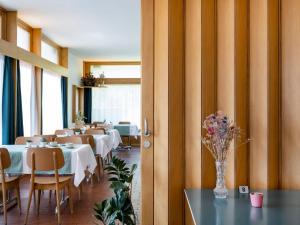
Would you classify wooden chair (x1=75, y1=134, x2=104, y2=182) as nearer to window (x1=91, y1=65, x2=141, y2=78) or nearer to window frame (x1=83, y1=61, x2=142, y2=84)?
window frame (x1=83, y1=61, x2=142, y2=84)

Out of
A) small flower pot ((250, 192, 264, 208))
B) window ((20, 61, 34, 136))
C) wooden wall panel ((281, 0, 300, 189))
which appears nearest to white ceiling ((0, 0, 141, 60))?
window ((20, 61, 34, 136))

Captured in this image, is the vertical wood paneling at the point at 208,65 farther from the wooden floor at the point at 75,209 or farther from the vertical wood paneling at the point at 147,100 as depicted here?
the wooden floor at the point at 75,209

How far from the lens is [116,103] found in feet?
37.4

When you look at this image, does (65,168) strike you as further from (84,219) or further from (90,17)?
(90,17)

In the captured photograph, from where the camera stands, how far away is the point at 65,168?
3.70 meters

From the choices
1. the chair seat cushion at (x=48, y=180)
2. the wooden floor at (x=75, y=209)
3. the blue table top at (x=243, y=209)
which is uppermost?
the blue table top at (x=243, y=209)

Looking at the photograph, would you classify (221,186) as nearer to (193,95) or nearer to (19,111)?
(193,95)

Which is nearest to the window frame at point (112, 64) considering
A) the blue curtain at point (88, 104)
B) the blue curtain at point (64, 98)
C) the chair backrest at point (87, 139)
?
the blue curtain at point (88, 104)

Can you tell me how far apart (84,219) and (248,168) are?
2.20 m

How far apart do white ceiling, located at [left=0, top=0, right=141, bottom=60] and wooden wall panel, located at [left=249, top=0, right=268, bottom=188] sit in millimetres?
3353

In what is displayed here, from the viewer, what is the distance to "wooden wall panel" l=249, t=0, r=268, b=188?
7.22 ft

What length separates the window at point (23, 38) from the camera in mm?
6398

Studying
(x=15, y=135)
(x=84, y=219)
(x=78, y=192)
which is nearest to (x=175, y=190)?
(x=84, y=219)

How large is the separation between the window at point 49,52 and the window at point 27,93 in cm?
119
